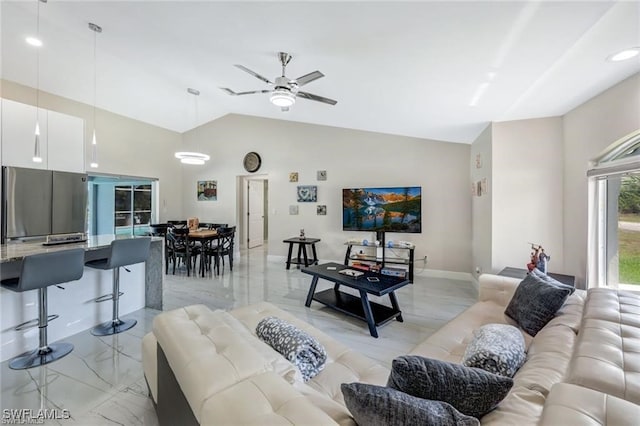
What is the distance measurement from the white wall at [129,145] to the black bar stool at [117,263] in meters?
3.38

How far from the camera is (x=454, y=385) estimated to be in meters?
0.96

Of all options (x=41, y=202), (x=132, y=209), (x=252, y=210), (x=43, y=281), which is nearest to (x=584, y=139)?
(x=43, y=281)

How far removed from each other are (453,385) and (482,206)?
3708mm

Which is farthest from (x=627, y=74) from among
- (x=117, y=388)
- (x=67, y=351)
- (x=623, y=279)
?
(x=67, y=351)

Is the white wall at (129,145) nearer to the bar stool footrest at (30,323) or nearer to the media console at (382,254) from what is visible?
the bar stool footrest at (30,323)

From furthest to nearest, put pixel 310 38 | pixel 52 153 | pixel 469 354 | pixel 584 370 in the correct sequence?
pixel 52 153, pixel 310 38, pixel 469 354, pixel 584 370

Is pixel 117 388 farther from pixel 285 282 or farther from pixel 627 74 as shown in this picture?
pixel 627 74

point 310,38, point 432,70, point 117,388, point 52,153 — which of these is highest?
point 310,38

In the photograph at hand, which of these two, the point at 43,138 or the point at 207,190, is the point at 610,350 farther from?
the point at 207,190

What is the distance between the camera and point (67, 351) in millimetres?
2516

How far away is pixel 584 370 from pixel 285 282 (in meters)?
4.25

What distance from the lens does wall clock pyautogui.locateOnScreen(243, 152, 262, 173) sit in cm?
682

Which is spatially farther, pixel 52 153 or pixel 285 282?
pixel 285 282

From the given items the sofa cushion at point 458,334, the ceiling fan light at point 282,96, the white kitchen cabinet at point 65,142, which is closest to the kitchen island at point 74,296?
the white kitchen cabinet at point 65,142
